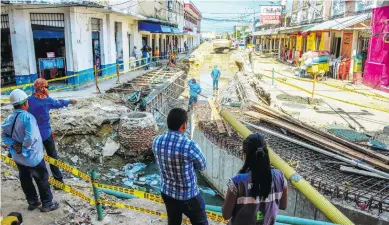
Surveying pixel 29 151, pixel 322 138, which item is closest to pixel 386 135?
pixel 322 138

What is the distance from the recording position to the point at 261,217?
7.81 ft

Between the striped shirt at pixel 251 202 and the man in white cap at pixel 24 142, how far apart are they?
2.93m

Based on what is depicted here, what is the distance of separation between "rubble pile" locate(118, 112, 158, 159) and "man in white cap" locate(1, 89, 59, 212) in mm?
4738

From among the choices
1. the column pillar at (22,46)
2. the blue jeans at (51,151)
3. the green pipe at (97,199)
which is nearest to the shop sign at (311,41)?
the column pillar at (22,46)

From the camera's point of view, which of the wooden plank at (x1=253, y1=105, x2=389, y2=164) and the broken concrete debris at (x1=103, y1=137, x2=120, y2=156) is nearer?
the wooden plank at (x1=253, y1=105, x2=389, y2=164)

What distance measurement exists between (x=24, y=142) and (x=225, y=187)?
16.6ft

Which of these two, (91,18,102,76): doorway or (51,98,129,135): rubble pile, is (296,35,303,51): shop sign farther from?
(51,98,129,135): rubble pile

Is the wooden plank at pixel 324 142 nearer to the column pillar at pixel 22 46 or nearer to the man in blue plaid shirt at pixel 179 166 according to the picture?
the man in blue plaid shirt at pixel 179 166

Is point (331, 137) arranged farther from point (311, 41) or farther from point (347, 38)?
point (311, 41)

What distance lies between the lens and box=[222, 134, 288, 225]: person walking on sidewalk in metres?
2.24

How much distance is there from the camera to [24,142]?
156 inches

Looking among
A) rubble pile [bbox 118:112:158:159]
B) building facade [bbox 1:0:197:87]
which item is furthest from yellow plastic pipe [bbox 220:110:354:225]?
building facade [bbox 1:0:197:87]

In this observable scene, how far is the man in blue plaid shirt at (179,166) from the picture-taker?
286 centimetres

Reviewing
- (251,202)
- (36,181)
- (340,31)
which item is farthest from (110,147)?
(340,31)
